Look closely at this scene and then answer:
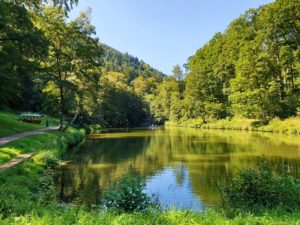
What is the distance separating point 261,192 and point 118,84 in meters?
97.0

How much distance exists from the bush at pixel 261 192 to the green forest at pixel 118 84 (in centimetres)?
1062

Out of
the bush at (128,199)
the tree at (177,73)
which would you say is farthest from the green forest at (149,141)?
the tree at (177,73)

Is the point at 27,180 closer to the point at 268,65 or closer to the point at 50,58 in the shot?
the point at 50,58

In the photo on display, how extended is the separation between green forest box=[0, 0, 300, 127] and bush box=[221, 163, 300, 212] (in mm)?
10619

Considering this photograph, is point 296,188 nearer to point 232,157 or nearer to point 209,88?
point 232,157

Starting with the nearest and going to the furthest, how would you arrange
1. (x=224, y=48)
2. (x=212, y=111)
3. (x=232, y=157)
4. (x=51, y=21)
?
(x=232, y=157) → (x=51, y=21) → (x=212, y=111) → (x=224, y=48)

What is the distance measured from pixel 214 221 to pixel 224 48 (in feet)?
251

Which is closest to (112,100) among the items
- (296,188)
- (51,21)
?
(51,21)

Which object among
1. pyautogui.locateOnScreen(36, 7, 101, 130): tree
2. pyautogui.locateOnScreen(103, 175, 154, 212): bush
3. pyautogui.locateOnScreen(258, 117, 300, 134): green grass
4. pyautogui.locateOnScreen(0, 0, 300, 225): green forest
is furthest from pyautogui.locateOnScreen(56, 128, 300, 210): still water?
pyautogui.locateOnScreen(258, 117, 300, 134): green grass

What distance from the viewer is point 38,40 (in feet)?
55.3

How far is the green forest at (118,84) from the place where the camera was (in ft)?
66.2

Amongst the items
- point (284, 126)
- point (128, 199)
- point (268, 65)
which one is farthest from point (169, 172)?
point (268, 65)

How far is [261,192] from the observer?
31.1ft

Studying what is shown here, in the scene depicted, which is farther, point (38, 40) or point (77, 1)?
point (38, 40)
